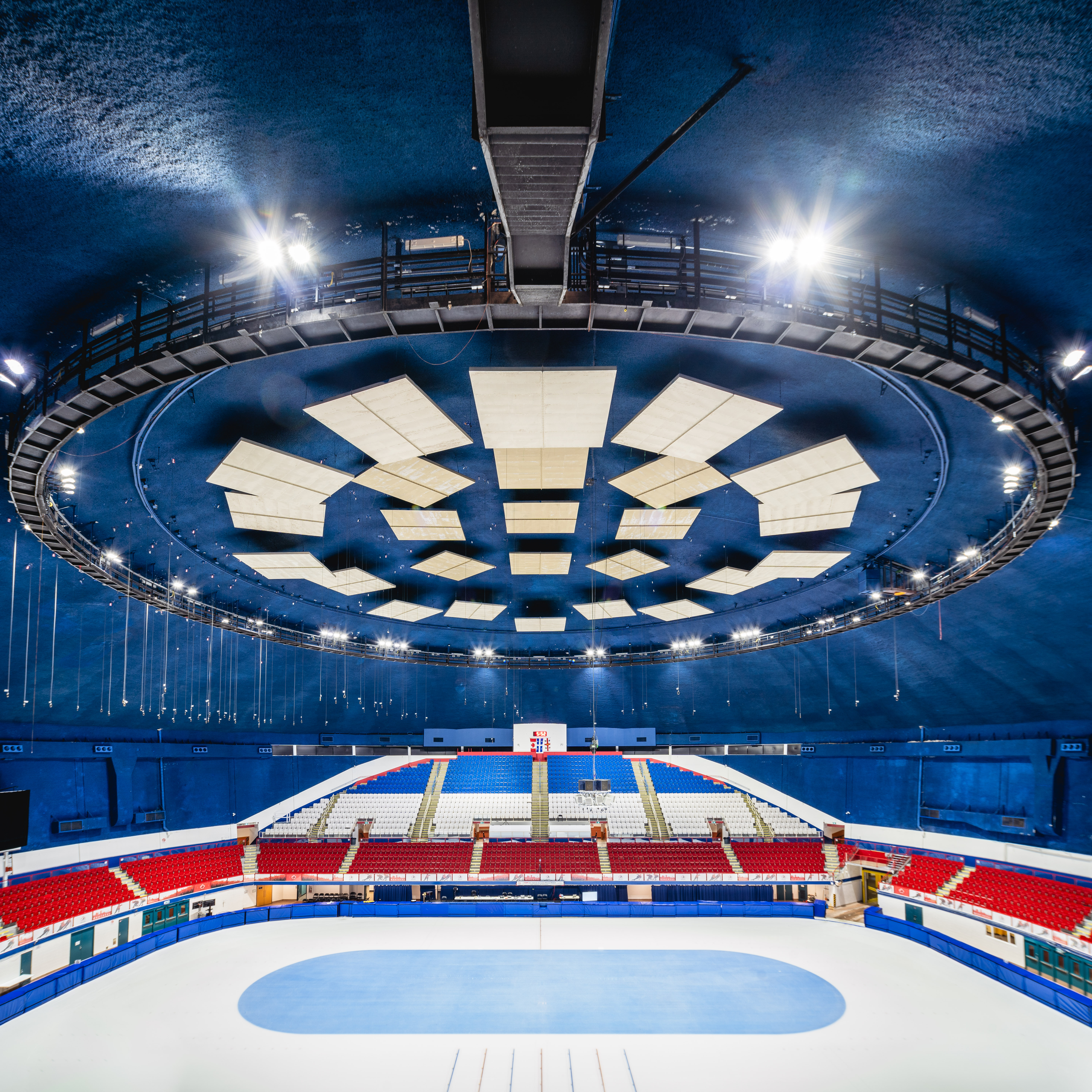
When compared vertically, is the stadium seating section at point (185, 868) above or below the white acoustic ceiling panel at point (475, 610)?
below

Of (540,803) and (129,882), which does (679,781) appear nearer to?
(540,803)

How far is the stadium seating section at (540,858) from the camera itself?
33.1 m

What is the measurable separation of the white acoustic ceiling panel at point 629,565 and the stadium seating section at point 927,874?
705 inches

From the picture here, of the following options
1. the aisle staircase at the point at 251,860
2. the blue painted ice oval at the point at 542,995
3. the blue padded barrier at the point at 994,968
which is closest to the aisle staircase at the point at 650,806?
the blue padded barrier at the point at 994,968

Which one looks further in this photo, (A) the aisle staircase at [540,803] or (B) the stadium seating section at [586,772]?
(B) the stadium seating section at [586,772]

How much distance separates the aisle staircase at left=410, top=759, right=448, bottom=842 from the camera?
36656mm

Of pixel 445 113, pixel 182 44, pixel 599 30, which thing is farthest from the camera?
pixel 445 113

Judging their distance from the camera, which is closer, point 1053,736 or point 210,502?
point 210,502

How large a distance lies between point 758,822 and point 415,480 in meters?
29.6

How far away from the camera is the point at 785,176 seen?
28.3 ft

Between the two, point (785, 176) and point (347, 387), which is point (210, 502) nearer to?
point (347, 387)

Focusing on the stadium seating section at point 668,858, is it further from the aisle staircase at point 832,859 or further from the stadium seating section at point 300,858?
the stadium seating section at point 300,858

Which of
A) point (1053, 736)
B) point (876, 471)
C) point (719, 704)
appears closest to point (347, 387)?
point (876, 471)

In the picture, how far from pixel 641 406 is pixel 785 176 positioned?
5.67m
